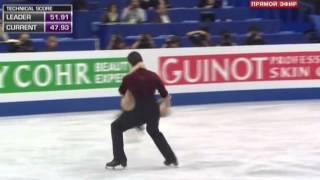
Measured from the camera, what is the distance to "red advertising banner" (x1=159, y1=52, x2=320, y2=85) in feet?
48.1

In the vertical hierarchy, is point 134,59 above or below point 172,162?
above

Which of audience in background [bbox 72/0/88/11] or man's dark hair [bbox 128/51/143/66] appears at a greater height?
audience in background [bbox 72/0/88/11]

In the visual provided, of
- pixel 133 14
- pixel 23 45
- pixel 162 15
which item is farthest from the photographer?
pixel 162 15

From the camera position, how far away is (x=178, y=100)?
1476cm

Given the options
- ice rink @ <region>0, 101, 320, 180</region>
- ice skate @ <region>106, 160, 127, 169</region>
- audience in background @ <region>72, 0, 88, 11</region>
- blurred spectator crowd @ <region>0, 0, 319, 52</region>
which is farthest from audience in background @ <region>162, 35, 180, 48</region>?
ice skate @ <region>106, 160, 127, 169</region>

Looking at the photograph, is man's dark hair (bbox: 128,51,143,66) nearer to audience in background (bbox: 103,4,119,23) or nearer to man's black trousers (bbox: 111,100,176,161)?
man's black trousers (bbox: 111,100,176,161)

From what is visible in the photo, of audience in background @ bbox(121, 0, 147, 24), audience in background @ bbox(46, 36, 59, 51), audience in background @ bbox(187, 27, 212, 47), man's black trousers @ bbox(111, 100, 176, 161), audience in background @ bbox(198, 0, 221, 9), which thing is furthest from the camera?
audience in background @ bbox(198, 0, 221, 9)

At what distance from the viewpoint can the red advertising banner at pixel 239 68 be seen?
14674 mm

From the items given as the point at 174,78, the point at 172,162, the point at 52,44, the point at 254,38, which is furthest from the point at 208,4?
the point at 172,162

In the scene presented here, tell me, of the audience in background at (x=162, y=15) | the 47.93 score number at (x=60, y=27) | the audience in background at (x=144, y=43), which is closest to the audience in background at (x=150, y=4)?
the audience in background at (x=162, y=15)

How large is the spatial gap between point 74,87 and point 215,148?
4601 millimetres
